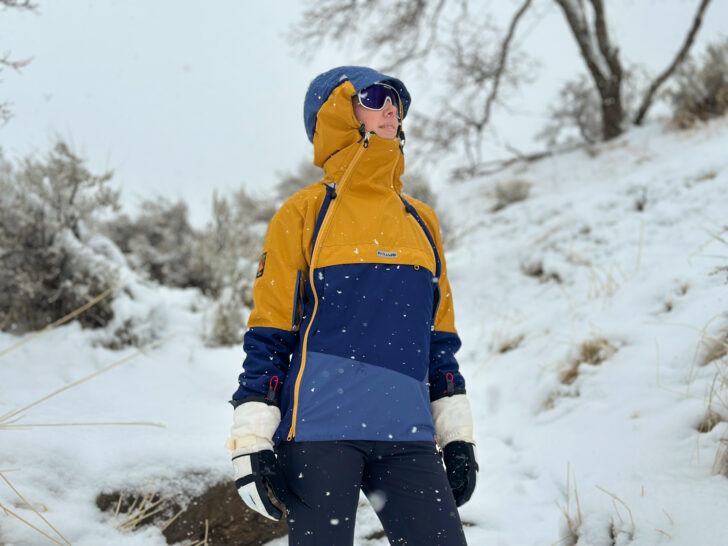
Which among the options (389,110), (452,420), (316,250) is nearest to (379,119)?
(389,110)

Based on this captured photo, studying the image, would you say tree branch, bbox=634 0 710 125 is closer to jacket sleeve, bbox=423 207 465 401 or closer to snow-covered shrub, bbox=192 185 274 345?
snow-covered shrub, bbox=192 185 274 345

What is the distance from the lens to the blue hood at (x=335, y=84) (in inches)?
61.4

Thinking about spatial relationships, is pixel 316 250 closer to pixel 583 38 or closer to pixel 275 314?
pixel 275 314

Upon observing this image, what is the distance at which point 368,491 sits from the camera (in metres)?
1.35

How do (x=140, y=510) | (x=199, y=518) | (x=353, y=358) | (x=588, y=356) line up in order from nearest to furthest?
(x=353, y=358) → (x=140, y=510) → (x=199, y=518) → (x=588, y=356)

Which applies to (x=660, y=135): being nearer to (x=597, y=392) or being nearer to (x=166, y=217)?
(x=597, y=392)

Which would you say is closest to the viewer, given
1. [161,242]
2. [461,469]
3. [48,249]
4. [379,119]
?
[461,469]

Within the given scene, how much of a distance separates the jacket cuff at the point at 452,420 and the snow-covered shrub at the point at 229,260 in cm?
288

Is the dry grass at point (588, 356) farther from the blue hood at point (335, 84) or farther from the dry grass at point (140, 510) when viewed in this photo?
the dry grass at point (140, 510)

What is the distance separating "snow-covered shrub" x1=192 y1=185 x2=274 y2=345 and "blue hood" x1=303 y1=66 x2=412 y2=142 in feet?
8.92

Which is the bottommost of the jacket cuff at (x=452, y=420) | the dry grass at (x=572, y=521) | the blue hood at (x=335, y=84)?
the dry grass at (x=572, y=521)

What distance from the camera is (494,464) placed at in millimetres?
2586

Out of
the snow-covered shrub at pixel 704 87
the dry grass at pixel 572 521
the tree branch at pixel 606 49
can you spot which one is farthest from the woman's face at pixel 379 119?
the tree branch at pixel 606 49

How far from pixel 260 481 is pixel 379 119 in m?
1.16
